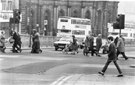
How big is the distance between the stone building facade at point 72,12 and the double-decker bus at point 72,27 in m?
22.4

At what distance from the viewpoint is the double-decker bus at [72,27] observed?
185ft

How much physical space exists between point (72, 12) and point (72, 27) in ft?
96.7

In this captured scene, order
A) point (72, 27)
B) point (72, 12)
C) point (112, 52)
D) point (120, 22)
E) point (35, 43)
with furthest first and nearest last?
point (72, 12)
point (72, 27)
point (35, 43)
point (120, 22)
point (112, 52)

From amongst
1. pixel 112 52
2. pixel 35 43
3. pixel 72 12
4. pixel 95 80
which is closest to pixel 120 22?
pixel 112 52

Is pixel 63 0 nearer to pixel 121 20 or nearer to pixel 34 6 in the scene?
pixel 34 6

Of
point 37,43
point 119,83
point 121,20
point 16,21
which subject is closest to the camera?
point 119,83

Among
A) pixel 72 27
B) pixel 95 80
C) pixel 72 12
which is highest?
pixel 72 12

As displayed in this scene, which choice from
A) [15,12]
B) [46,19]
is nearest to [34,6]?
[46,19]

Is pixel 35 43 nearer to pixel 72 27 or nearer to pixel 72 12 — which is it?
pixel 72 27

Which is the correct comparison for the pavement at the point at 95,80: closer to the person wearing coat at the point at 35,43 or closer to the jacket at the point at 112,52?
the jacket at the point at 112,52

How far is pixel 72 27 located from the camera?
2272 inches

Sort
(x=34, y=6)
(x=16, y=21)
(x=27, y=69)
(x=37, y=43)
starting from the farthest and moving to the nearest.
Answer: (x=34, y=6) → (x=16, y=21) → (x=37, y=43) → (x=27, y=69)

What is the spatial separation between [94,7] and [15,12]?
57.6 m

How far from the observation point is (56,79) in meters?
12.3
